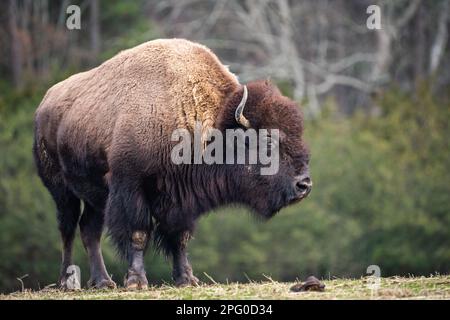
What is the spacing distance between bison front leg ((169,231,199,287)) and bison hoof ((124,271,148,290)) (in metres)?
0.70

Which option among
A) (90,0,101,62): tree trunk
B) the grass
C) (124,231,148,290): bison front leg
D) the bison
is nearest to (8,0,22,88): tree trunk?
(90,0,101,62): tree trunk

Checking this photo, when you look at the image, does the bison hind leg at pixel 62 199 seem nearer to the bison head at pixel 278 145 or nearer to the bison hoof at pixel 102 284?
the bison hoof at pixel 102 284

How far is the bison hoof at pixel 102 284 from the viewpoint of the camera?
10824mm

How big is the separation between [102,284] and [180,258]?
100 centimetres

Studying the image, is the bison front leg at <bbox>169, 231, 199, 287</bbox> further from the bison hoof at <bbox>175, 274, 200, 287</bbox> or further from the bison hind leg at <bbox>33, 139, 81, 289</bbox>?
the bison hind leg at <bbox>33, 139, 81, 289</bbox>

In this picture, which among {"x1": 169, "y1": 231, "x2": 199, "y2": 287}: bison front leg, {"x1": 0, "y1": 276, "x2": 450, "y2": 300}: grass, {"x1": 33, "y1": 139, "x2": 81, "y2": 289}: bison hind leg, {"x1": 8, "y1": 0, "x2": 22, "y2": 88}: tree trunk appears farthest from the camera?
{"x1": 8, "y1": 0, "x2": 22, "y2": 88}: tree trunk

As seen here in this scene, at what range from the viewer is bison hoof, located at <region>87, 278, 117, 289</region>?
1082 cm

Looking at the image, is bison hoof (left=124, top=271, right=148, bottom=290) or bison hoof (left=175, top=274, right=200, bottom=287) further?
bison hoof (left=175, top=274, right=200, bottom=287)

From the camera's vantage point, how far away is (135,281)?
9.84 m

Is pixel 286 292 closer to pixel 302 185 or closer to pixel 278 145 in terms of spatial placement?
pixel 302 185

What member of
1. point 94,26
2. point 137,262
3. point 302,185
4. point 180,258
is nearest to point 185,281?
point 180,258

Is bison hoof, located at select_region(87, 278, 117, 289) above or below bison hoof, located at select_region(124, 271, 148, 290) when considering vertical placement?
below

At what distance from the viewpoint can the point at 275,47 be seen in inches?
1601

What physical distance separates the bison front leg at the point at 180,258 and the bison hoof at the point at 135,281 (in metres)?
0.70
